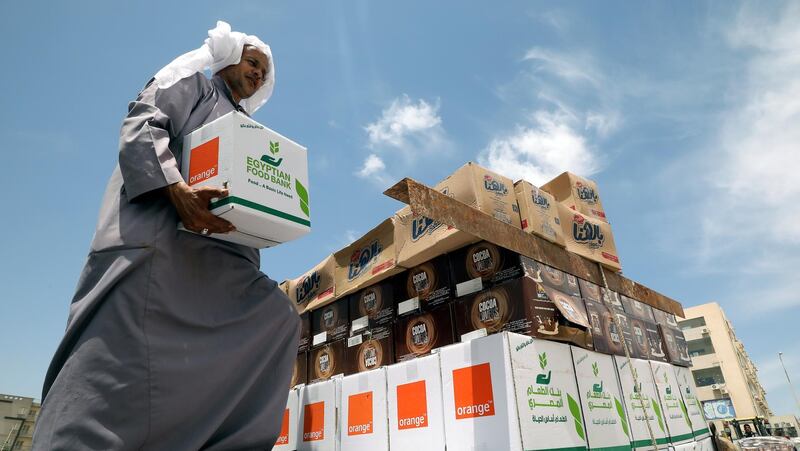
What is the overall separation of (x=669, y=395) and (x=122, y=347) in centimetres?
399

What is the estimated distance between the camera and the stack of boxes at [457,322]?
250 cm

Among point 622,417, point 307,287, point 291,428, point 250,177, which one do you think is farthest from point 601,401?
point 250,177

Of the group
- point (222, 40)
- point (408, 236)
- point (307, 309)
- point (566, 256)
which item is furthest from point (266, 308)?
point (307, 309)

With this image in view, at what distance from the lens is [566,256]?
331 centimetres

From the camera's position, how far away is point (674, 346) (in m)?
4.27

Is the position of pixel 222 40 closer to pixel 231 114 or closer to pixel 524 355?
pixel 231 114

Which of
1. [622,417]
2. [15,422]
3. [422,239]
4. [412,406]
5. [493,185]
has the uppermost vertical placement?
[15,422]

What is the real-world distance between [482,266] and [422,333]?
59 centimetres

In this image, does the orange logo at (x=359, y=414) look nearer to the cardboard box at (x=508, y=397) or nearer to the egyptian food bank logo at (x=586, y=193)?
Result: the cardboard box at (x=508, y=397)

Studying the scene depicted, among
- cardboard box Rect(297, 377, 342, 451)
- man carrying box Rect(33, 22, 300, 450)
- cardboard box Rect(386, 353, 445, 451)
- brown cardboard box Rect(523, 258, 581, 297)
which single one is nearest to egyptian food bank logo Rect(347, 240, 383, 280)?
cardboard box Rect(297, 377, 342, 451)

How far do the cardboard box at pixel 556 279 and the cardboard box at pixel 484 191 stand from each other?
345 millimetres

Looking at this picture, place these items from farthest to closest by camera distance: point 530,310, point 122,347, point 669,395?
point 669,395
point 530,310
point 122,347

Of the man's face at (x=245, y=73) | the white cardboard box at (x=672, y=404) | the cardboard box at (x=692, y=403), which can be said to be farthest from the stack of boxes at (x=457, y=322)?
the man's face at (x=245, y=73)

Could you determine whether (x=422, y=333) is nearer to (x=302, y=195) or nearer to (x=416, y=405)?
(x=416, y=405)
